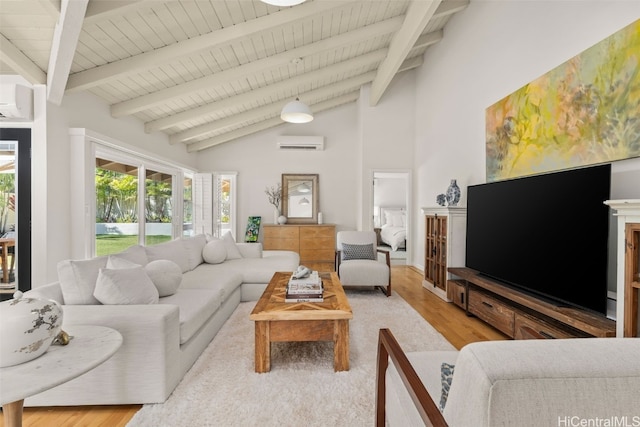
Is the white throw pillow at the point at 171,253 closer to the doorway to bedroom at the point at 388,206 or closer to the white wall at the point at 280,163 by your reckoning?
the white wall at the point at 280,163

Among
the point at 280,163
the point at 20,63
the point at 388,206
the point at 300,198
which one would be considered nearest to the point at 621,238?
the point at 20,63

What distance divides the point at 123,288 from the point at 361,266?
8.99 feet

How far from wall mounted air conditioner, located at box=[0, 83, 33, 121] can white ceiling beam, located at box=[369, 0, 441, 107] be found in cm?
396

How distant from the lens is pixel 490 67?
3.72 m

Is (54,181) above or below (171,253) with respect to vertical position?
above

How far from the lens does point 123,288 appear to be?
205cm

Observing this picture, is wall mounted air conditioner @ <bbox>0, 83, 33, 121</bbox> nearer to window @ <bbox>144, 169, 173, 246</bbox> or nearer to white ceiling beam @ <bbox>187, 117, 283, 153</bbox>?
window @ <bbox>144, 169, 173, 246</bbox>

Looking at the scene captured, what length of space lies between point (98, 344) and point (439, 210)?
386 centimetres

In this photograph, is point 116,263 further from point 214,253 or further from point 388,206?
point 388,206

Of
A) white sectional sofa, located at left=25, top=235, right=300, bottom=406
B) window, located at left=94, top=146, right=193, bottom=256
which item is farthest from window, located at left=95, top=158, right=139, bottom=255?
white sectional sofa, located at left=25, top=235, right=300, bottom=406

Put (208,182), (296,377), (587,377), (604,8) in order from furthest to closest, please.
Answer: (208,182) → (604,8) → (296,377) → (587,377)

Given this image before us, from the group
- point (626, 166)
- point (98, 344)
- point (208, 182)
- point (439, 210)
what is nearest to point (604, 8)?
point (626, 166)

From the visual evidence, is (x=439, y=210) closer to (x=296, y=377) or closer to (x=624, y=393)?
(x=296, y=377)

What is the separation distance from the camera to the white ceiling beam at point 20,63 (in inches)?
92.3
